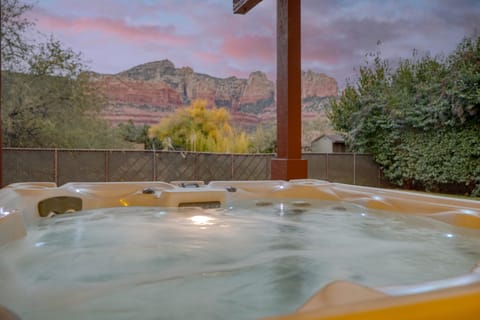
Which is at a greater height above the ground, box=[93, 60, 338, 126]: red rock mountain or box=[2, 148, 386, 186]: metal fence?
box=[93, 60, 338, 126]: red rock mountain

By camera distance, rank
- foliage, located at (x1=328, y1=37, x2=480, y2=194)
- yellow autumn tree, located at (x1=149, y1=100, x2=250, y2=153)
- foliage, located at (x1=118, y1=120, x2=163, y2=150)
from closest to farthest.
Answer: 1. foliage, located at (x1=328, y1=37, x2=480, y2=194)
2. yellow autumn tree, located at (x1=149, y1=100, x2=250, y2=153)
3. foliage, located at (x1=118, y1=120, x2=163, y2=150)

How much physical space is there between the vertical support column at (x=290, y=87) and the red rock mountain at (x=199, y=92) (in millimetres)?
8171

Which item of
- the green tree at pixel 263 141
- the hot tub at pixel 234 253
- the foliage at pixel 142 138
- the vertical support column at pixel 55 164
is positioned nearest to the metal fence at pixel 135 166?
the vertical support column at pixel 55 164

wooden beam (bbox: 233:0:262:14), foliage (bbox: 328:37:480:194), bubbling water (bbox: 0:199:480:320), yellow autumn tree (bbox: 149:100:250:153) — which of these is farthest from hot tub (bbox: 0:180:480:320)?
yellow autumn tree (bbox: 149:100:250:153)

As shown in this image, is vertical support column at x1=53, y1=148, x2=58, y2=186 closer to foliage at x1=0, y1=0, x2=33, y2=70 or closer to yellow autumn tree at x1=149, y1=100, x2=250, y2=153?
foliage at x1=0, y1=0, x2=33, y2=70

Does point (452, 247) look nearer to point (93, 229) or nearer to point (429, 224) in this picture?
point (429, 224)

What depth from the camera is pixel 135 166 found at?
16.7ft

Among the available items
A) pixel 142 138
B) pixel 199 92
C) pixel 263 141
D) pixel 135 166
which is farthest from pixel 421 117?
pixel 199 92

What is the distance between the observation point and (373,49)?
24.8 feet

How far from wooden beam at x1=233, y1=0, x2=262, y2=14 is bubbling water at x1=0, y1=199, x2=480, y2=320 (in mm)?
2294

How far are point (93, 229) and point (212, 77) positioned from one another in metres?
10.8

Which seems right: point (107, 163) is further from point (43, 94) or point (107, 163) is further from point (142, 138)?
point (142, 138)

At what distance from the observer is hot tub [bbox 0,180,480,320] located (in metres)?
0.69

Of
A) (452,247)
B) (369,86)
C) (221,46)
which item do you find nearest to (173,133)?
(221,46)
